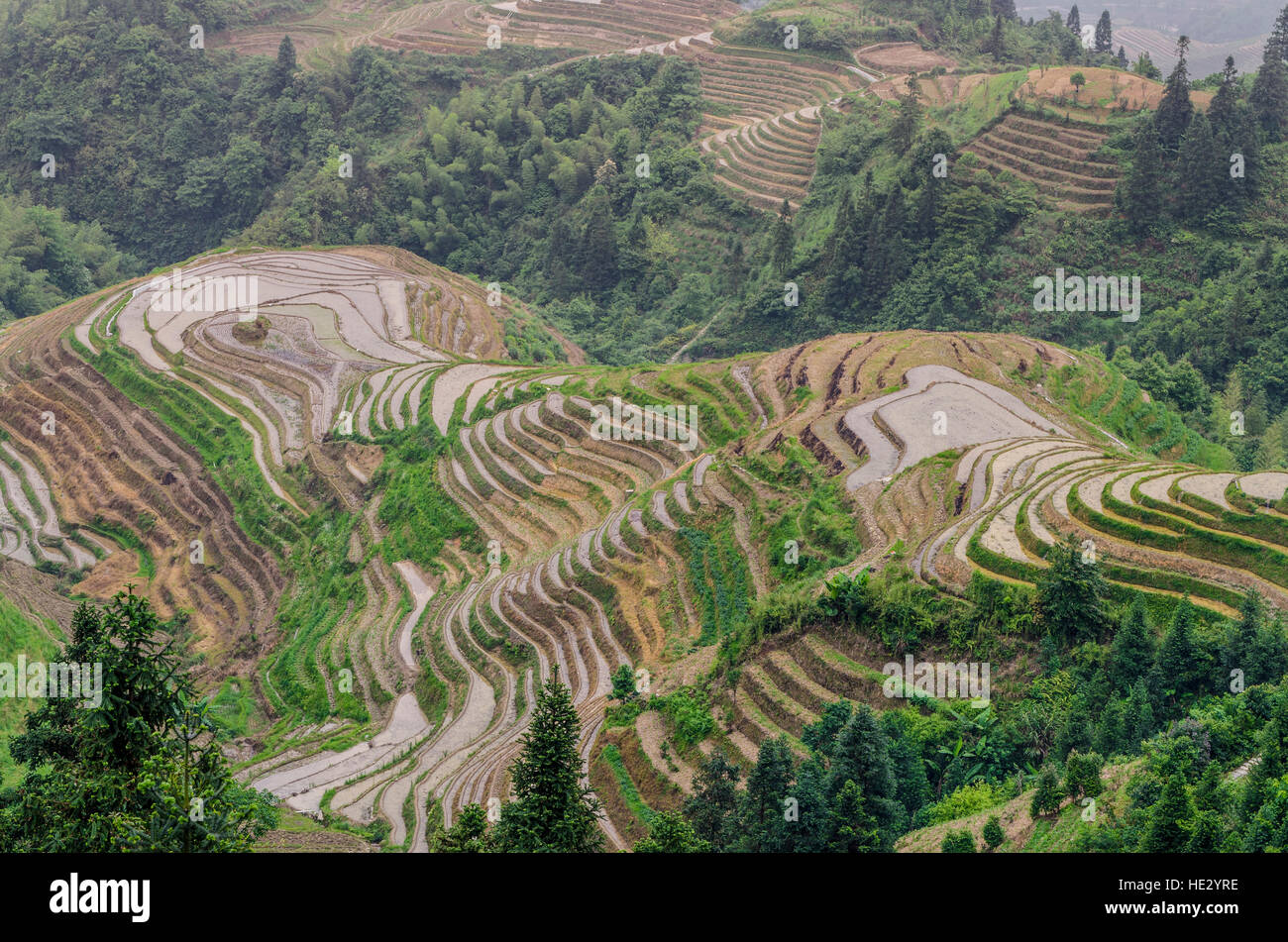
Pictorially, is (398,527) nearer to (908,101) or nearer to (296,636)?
(296,636)

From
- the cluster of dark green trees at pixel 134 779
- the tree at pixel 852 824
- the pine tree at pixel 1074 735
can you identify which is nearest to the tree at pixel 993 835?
the tree at pixel 852 824

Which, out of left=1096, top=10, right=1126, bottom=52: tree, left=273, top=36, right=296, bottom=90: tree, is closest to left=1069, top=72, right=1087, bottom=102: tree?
left=1096, top=10, right=1126, bottom=52: tree

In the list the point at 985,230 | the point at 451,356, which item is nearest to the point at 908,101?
the point at 985,230

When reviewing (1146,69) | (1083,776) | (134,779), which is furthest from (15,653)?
(1146,69)

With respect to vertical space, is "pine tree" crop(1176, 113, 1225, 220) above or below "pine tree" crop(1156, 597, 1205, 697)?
above

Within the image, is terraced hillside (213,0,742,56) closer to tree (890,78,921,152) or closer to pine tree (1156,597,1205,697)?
tree (890,78,921,152)

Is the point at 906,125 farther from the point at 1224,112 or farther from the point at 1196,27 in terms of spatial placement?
the point at 1196,27
